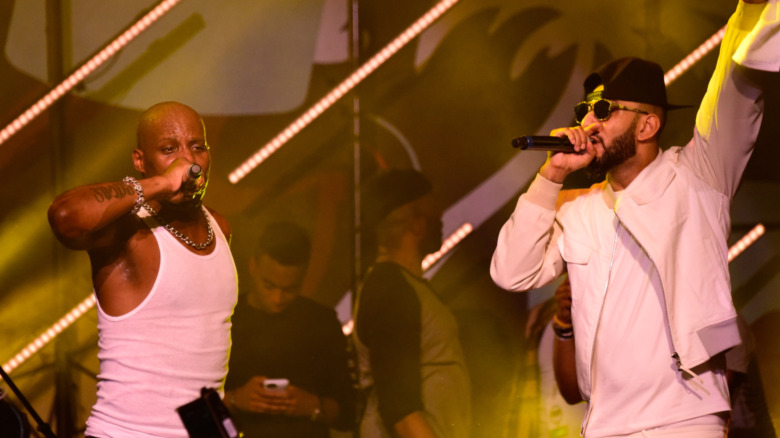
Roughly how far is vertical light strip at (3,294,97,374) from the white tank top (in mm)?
1856

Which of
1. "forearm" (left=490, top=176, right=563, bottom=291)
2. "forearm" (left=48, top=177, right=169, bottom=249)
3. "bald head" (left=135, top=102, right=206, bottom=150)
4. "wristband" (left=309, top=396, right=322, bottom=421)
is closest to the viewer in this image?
"forearm" (left=48, top=177, right=169, bottom=249)

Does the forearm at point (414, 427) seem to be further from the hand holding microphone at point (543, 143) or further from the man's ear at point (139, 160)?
the man's ear at point (139, 160)

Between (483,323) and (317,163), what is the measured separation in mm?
1222

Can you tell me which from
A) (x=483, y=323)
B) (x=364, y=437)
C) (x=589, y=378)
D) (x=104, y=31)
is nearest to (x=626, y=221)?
(x=589, y=378)

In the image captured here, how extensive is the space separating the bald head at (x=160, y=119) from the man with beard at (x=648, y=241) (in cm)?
110

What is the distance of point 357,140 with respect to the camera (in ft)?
13.8

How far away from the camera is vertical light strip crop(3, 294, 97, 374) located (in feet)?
12.8

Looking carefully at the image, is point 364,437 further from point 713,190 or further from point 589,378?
point 713,190

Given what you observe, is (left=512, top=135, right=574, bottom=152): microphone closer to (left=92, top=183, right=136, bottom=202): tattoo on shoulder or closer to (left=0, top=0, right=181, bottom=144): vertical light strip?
(left=92, top=183, right=136, bottom=202): tattoo on shoulder

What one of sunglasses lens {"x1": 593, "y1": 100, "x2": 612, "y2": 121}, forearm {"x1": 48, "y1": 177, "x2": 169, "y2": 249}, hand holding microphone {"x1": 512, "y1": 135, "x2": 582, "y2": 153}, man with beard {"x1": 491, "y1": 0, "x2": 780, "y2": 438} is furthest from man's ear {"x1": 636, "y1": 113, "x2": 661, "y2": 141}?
forearm {"x1": 48, "y1": 177, "x2": 169, "y2": 249}

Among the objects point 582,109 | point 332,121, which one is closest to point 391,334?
point 332,121

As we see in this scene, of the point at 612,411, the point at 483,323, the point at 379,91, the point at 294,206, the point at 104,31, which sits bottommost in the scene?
the point at 612,411

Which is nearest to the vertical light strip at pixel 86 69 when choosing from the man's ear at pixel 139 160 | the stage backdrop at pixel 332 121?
the stage backdrop at pixel 332 121

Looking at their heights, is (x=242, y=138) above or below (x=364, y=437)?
above
